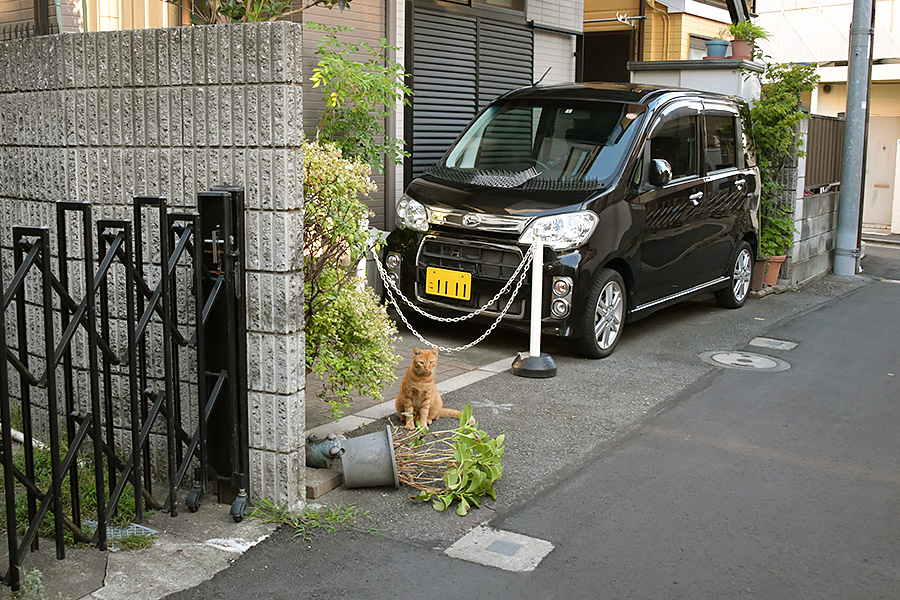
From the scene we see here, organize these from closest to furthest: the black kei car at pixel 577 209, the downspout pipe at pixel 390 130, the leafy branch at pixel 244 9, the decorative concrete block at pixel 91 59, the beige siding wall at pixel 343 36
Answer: the decorative concrete block at pixel 91 59, the leafy branch at pixel 244 9, the black kei car at pixel 577 209, the beige siding wall at pixel 343 36, the downspout pipe at pixel 390 130

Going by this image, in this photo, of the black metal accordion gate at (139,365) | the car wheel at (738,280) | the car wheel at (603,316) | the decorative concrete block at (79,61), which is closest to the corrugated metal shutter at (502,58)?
the car wheel at (738,280)

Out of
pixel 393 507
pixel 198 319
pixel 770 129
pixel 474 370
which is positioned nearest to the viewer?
pixel 198 319

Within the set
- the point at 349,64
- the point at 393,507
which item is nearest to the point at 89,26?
the point at 349,64

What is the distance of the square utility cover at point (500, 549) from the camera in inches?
161

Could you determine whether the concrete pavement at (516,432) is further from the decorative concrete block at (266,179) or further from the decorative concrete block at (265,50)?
the decorative concrete block at (265,50)

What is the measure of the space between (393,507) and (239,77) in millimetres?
2162

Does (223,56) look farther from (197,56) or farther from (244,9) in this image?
(244,9)

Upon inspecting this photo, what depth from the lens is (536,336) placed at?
7.15 metres

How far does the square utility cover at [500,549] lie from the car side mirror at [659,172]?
443 cm

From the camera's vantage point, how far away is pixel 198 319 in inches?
163

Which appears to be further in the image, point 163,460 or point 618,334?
point 618,334

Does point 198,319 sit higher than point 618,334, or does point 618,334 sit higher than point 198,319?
point 198,319

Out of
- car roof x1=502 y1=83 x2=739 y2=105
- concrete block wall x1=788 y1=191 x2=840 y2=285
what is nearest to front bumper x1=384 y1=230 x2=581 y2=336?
car roof x1=502 y1=83 x2=739 y2=105

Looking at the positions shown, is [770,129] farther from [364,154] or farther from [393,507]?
[393,507]
